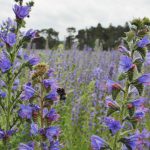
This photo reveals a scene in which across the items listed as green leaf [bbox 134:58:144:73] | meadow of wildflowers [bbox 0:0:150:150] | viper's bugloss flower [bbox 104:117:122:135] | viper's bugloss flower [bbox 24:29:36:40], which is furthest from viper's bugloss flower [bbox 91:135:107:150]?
viper's bugloss flower [bbox 24:29:36:40]

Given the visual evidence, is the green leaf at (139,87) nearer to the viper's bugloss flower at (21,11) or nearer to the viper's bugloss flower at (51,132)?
the viper's bugloss flower at (51,132)

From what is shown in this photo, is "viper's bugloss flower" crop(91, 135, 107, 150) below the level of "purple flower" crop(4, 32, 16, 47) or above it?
below

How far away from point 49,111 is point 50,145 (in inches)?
8.7

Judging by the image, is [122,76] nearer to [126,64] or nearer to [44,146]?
[126,64]

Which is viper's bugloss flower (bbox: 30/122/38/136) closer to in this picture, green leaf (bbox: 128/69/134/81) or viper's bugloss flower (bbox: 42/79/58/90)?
viper's bugloss flower (bbox: 42/79/58/90)

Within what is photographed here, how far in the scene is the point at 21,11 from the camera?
3537 millimetres

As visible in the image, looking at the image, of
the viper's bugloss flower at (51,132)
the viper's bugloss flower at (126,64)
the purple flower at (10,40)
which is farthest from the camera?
the purple flower at (10,40)

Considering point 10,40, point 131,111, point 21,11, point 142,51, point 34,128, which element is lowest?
point 34,128

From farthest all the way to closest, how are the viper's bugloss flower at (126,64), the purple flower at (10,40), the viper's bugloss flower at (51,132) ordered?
the purple flower at (10,40) → the viper's bugloss flower at (51,132) → the viper's bugloss flower at (126,64)

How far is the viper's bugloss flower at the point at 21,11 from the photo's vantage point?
353cm

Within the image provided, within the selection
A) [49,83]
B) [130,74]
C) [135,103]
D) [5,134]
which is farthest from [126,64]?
[5,134]

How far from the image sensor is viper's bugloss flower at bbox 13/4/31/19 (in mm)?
3531

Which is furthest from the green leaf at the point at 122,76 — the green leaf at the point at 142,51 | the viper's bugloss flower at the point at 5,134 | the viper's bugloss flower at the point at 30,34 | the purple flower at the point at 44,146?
the viper's bugloss flower at the point at 5,134

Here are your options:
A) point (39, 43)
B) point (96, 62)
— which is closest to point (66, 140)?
point (96, 62)
